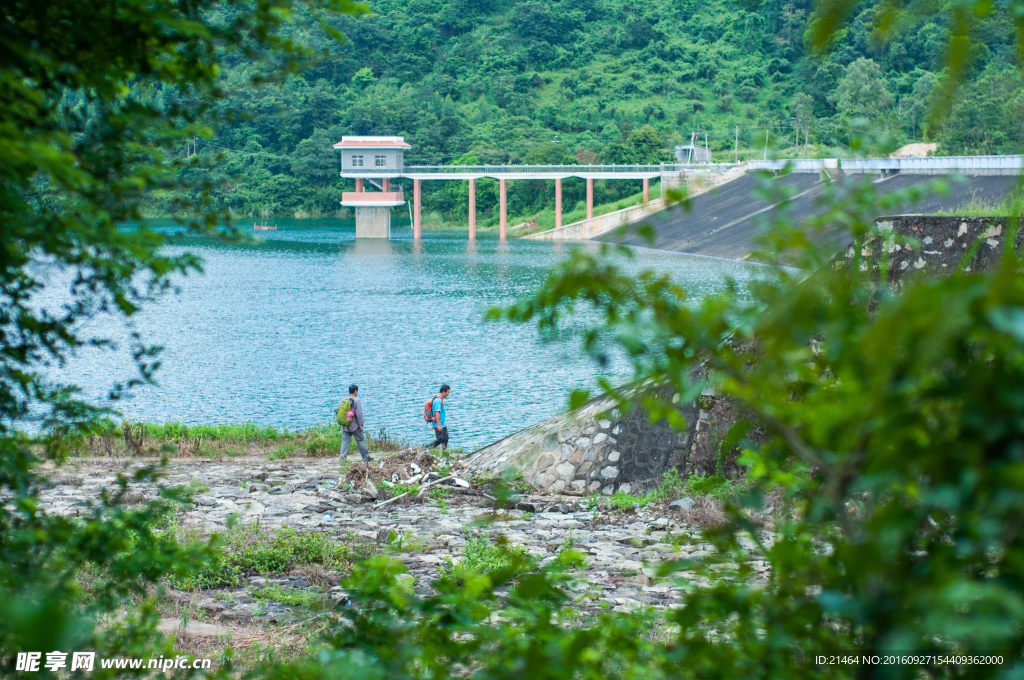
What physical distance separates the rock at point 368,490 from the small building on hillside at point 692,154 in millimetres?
53153

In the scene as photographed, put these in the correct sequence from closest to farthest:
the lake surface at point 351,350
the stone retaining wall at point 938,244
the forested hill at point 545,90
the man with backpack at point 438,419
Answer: the stone retaining wall at point 938,244
the man with backpack at point 438,419
the lake surface at point 351,350
the forested hill at point 545,90

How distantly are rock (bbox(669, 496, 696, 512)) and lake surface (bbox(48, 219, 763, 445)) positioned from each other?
1.39m

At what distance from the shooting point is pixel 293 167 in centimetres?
7000

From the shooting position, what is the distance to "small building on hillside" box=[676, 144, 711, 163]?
59.3 meters

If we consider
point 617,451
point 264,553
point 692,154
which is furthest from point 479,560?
point 692,154

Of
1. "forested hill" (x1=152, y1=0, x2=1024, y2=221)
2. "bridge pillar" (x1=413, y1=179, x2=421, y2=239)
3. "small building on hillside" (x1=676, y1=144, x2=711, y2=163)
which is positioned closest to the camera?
"small building on hillside" (x1=676, y1=144, x2=711, y2=163)

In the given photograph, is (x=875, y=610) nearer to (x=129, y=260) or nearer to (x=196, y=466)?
(x=129, y=260)

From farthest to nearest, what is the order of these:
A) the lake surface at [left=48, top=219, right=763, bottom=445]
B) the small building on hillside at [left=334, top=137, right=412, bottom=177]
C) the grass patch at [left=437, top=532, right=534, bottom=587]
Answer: the small building on hillside at [left=334, top=137, right=412, bottom=177]
the lake surface at [left=48, top=219, right=763, bottom=445]
the grass patch at [left=437, top=532, right=534, bottom=587]

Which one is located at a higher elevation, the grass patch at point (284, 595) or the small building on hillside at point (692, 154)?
the small building on hillside at point (692, 154)

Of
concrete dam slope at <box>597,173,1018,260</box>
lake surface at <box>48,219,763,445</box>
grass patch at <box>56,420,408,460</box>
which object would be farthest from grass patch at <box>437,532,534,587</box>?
concrete dam slope at <box>597,173,1018,260</box>

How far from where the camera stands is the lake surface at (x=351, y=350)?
51.6ft

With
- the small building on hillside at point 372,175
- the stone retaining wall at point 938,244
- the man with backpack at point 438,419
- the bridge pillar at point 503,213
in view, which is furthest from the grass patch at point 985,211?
the small building on hillside at point 372,175

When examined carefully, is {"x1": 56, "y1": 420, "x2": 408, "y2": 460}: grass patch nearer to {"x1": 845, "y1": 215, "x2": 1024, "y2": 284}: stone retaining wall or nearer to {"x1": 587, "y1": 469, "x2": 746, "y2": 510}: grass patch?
{"x1": 587, "y1": 469, "x2": 746, "y2": 510}: grass patch

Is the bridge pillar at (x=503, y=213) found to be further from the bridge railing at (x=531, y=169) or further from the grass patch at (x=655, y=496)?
the grass patch at (x=655, y=496)
